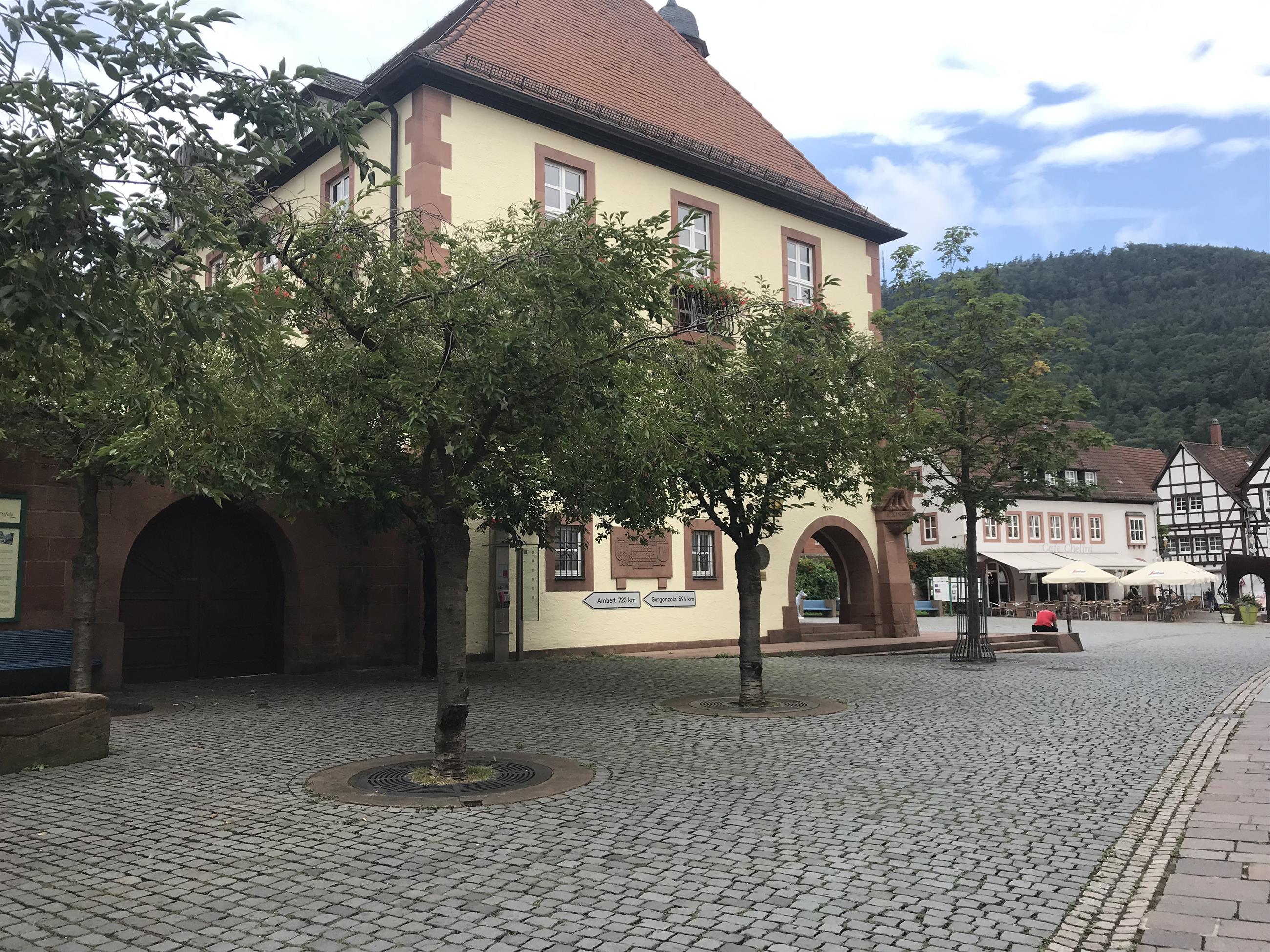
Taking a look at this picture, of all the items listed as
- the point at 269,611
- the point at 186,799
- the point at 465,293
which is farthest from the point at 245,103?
the point at 269,611

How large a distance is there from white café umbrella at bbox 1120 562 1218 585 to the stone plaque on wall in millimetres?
26850

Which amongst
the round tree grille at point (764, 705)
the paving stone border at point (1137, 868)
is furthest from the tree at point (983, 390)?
Result: the paving stone border at point (1137, 868)

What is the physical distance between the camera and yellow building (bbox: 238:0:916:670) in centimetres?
1723

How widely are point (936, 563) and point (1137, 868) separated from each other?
42816 mm

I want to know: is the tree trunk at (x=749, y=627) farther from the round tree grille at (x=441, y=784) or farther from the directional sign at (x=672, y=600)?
the directional sign at (x=672, y=600)

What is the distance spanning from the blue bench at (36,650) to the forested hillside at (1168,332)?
68.7 m

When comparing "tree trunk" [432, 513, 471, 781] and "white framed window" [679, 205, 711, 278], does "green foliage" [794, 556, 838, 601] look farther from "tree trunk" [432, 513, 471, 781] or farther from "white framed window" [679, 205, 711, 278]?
"tree trunk" [432, 513, 471, 781]

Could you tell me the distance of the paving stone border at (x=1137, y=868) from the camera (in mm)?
4586

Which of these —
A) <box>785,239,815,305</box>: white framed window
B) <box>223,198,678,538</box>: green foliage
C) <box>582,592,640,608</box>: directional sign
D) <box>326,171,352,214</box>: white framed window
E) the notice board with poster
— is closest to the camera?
<box>223,198,678,538</box>: green foliage

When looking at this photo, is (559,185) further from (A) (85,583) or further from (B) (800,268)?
(A) (85,583)

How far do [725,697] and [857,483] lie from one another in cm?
318

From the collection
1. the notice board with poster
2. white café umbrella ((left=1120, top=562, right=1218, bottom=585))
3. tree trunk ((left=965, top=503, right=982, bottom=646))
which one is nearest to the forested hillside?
white café umbrella ((left=1120, top=562, right=1218, bottom=585))

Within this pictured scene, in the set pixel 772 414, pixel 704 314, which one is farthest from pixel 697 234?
pixel 772 414

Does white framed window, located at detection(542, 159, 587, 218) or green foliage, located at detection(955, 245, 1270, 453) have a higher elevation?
green foliage, located at detection(955, 245, 1270, 453)
